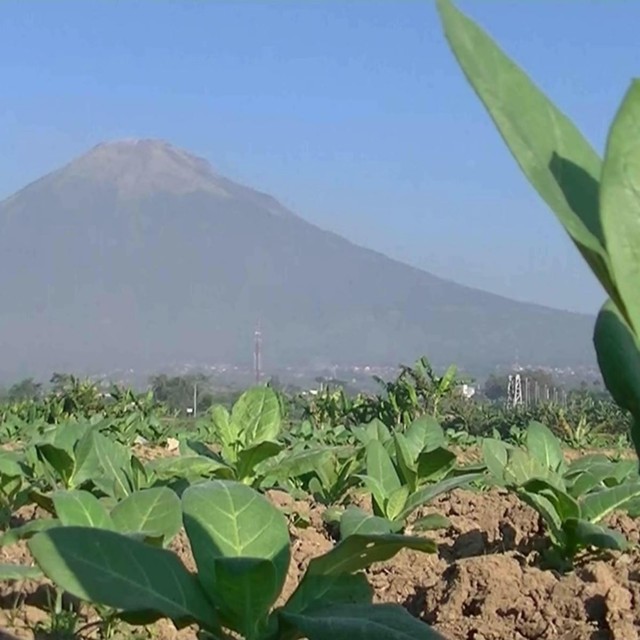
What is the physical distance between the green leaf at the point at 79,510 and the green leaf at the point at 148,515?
1.6 inches

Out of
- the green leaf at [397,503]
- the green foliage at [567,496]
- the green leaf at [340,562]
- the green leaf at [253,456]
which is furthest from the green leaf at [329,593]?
the green leaf at [253,456]

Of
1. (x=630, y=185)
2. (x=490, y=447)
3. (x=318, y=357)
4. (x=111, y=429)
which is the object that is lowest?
(x=318, y=357)

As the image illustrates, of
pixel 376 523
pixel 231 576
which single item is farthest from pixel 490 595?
pixel 231 576

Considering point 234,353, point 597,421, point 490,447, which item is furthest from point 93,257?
point 490,447

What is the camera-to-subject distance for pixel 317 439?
948cm

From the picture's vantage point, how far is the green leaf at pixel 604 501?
12.7ft

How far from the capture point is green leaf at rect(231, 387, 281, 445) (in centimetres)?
477

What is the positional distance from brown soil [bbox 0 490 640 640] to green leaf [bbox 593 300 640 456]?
1.99 meters

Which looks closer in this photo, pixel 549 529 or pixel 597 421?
pixel 549 529

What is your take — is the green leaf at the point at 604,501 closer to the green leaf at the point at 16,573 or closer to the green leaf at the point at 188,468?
the green leaf at the point at 188,468

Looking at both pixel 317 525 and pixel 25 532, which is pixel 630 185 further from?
pixel 317 525

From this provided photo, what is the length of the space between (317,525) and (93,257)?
656 feet

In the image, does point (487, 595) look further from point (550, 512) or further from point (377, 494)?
point (377, 494)

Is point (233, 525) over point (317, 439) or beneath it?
over
